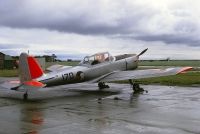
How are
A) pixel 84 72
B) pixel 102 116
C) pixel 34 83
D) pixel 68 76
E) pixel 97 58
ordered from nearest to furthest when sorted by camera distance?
pixel 102 116 < pixel 34 83 < pixel 68 76 < pixel 84 72 < pixel 97 58

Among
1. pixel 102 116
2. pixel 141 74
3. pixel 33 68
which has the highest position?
pixel 33 68

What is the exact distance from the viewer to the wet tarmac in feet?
29.2

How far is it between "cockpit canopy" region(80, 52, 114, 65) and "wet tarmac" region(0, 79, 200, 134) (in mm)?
4762

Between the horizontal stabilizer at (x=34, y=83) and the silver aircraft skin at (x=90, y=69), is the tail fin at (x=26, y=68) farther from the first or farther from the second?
the silver aircraft skin at (x=90, y=69)

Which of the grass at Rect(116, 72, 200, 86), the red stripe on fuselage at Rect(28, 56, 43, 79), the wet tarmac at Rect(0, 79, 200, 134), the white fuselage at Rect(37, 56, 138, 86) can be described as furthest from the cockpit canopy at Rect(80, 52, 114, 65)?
the grass at Rect(116, 72, 200, 86)

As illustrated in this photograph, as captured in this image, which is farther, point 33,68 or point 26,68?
point 33,68

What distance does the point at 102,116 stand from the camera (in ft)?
35.9

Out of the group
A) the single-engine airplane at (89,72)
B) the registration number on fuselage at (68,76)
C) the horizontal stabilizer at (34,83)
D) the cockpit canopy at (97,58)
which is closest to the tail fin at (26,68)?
the single-engine airplane at (89,72)

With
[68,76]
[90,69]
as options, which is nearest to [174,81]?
[90,69]

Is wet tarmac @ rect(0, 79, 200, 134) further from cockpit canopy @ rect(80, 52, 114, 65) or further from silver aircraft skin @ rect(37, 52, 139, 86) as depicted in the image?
cockpit canopy @ rect(80, 52, 114, 65)

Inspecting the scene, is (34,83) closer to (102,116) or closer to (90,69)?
(90,69)

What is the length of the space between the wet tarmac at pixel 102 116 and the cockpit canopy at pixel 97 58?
187 inches

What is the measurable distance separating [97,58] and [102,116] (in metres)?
9.32

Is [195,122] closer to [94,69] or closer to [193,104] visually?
[193,104]
